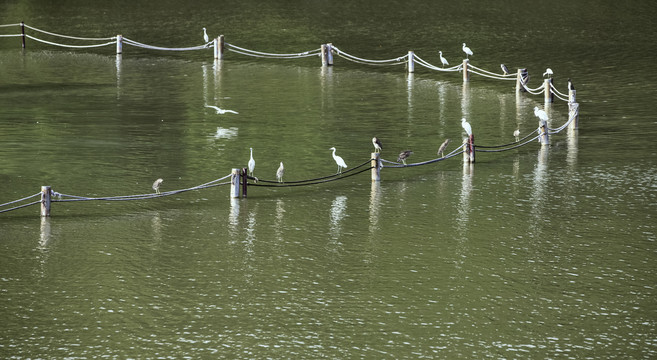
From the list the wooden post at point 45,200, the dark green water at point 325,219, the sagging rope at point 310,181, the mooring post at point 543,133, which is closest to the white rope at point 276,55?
the dark green water at point 325,219

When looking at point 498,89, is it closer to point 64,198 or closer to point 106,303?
point 64,198

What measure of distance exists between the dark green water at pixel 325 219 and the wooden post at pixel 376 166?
0.57 feet

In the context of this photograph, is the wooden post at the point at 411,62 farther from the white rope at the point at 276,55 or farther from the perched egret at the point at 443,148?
the perched egret at the point at 443,148

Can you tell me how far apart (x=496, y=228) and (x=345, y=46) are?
19.6m

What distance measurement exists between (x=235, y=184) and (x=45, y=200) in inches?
110

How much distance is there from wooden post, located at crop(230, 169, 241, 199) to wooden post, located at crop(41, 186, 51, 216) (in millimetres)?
2693

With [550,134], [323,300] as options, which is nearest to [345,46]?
[550,134]

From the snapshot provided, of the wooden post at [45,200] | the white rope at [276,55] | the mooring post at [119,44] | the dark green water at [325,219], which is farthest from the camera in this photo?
the mooring post at [119,44]

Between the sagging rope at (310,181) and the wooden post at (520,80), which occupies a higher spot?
the wooden post at (520,80)

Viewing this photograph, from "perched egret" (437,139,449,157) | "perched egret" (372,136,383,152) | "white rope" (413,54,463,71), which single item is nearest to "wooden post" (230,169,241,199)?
"perched egret" (372,136,383,152)

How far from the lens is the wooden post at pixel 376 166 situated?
17.1m

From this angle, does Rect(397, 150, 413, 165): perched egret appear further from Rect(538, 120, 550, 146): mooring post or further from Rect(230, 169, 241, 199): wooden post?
Rect(538, 120, 550, 146): mooring post

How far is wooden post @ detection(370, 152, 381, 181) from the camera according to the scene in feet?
56.2

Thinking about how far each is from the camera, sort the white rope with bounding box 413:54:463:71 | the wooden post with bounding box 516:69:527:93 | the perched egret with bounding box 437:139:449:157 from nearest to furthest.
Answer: the perched egret with bounding box 437:139:449:157
the wooden post with bounding box 516:69:527:93
the white rope with bounding box 413:54:463:71
